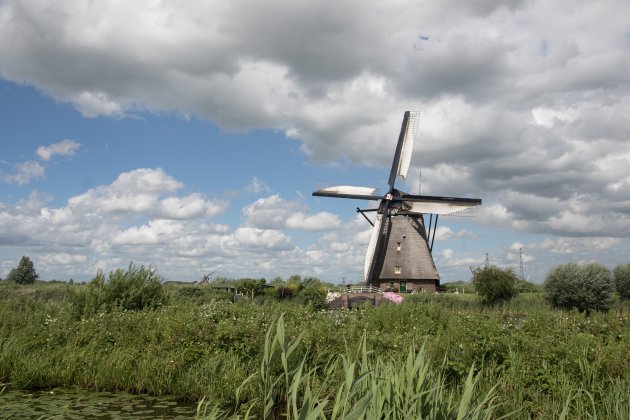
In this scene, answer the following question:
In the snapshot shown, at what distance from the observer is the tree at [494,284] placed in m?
31.2

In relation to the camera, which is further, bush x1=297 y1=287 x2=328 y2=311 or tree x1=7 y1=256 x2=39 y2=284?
tree x1=7 y1=256 x2=39 y2=284


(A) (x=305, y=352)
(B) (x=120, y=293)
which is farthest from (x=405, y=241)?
(A) (x=305, y=352)

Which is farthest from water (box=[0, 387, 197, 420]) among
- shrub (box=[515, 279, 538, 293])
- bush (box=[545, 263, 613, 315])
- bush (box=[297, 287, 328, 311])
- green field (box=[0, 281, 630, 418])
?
shrub (box=[515, 279, 538, 293])

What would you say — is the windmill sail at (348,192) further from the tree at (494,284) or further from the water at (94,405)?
the water at (94,405)

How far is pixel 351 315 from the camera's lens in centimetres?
1155

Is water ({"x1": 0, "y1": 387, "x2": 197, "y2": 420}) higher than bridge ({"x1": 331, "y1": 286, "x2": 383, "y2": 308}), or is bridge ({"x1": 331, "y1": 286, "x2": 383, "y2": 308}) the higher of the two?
bridge ({"x1": 331, "y1": 286, "x2": 383, "y2": 308})

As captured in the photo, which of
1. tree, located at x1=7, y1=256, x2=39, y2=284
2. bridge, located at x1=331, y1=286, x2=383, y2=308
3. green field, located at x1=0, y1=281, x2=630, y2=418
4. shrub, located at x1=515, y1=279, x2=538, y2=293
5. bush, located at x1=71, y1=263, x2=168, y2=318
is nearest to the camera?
green field, located at x1=0, y1=281, x2=630, y2=418

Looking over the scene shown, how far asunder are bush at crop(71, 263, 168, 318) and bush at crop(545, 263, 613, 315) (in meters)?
22.6

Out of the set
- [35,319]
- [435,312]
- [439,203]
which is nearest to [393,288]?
[439,203]

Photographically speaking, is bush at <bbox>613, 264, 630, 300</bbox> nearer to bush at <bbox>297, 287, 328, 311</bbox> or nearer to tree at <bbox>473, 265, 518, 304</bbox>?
tree at <bbox>473, 265, 518, 304</bbox>

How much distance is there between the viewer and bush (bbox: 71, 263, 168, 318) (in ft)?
49.6

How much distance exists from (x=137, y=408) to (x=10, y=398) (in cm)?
236

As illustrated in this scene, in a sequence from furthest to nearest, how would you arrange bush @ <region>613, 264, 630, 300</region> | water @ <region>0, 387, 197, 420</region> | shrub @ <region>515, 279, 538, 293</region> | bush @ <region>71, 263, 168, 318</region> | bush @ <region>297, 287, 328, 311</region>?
shrub @ <region>515, 279, 538, 293</region> < bush @ <region>613, 264, 630, 300</region> < bush @ <region>297, 287, 328, 311</region> < bush @ <region>71, 263, 168, 318</region> < water @ <region>0, 387, 197, 420</region>

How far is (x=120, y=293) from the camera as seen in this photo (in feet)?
52.7
